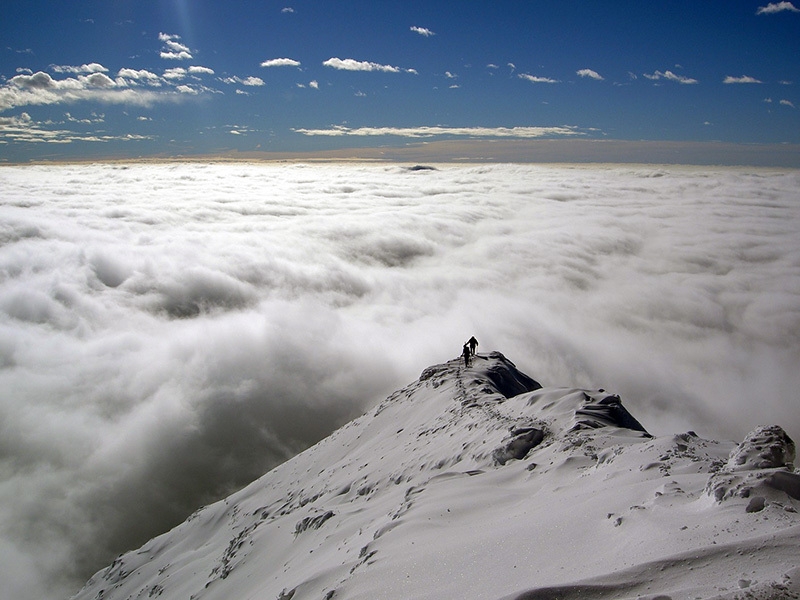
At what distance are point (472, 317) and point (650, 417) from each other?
3274cm

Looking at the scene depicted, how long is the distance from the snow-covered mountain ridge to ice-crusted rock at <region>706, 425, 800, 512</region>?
0.07 feet

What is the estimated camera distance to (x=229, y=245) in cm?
13538

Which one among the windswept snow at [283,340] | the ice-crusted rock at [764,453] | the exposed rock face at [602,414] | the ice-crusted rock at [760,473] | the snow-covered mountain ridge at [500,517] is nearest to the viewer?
the snow-covered mountain ridge at [500,517]

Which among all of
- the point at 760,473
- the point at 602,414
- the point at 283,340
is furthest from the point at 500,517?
the point at 283,340

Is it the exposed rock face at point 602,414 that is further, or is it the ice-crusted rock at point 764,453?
the exposed rock face at point 602,414

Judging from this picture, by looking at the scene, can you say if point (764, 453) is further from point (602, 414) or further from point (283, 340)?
point (283, 340)

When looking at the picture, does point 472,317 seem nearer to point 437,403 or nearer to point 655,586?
point 437,403

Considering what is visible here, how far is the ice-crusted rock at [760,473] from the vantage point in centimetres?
629

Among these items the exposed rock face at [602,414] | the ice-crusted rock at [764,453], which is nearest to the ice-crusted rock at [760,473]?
the ice-crusted rock at [764,453]

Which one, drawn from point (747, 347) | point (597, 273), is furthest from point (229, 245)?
point (747, 347)

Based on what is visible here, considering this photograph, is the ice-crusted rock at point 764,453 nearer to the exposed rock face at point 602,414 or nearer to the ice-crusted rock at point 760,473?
the ice-crusted rock at point 760,473

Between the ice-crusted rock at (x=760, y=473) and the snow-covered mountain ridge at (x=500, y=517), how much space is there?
0.07ft

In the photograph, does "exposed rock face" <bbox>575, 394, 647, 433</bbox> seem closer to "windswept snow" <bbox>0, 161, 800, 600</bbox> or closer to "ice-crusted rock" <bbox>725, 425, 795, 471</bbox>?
"windswept snow" <bbox>0, 161, 800, 600</bbox>

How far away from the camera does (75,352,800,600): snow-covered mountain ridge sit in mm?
5570
